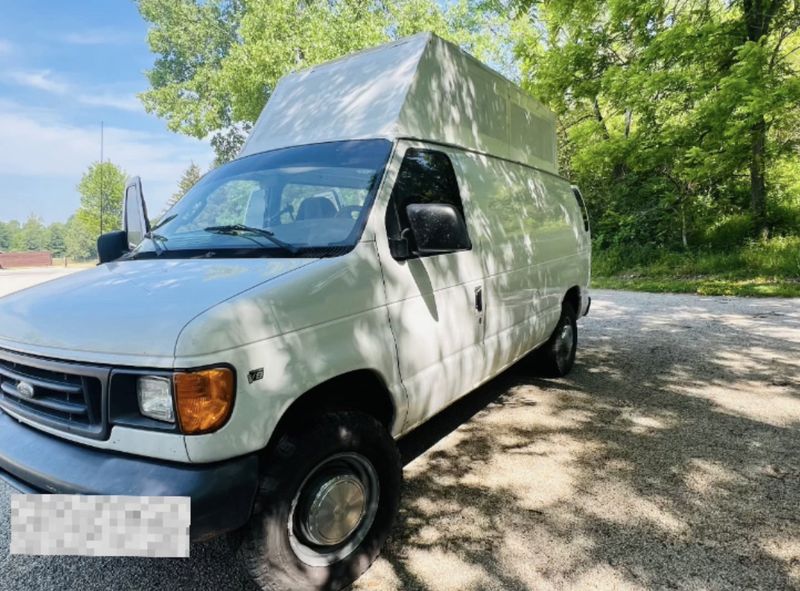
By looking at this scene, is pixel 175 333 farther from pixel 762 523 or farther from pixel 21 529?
pixel 762 523

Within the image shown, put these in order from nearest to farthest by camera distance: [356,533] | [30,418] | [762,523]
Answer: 1. [30,418]
2. [356,533]
3. [762,523]

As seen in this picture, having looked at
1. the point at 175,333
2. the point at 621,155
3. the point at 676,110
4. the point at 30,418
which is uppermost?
the point at 676,110

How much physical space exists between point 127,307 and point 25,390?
65 centimetres

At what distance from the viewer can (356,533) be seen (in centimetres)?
231

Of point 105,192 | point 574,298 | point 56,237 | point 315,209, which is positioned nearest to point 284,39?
point 574,298

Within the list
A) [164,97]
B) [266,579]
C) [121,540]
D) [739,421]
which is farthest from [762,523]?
[164,97]

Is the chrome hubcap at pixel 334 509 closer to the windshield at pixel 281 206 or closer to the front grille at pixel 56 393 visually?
the front grille at pixel 56 393

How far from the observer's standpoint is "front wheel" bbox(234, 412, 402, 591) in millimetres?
1888

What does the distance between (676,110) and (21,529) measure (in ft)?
44.7

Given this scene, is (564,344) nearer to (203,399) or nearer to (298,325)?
(298,325)

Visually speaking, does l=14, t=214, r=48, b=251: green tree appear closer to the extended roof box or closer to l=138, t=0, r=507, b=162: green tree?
l=138, t=0, r=507, b=162: green tree

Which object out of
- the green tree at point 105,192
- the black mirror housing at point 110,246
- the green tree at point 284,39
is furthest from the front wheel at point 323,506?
the green tree at point 105,192

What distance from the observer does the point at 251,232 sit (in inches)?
103

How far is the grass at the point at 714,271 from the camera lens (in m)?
10.5
